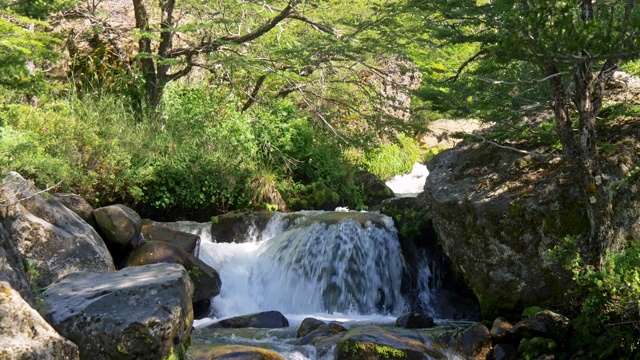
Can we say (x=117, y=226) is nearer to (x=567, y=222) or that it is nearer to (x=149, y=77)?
(x=567, y=222)

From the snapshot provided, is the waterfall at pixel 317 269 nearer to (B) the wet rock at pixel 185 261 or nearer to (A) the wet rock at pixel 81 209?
(B) the wet rock at pixel 185 261

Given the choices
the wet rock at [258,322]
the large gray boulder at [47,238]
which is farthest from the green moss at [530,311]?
the large gray boulder at [47,238]

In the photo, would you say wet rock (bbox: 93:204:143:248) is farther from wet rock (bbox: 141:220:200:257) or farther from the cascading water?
the cascading water

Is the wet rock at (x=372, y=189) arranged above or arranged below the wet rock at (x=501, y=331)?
above

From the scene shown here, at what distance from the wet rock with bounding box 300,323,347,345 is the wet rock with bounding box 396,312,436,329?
941 mm

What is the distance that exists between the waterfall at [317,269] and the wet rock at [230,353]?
11.1 ft

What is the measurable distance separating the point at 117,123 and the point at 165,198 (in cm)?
182

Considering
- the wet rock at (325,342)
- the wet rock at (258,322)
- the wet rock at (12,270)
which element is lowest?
the wet rock at (258,322)

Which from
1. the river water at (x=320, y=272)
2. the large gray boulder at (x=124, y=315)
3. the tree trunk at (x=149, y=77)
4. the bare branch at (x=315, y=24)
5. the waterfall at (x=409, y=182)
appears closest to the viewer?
the large gray boulder at (x=124, y=315)

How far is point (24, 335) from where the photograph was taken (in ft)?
13.6

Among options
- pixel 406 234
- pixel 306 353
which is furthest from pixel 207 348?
pixel 406 234

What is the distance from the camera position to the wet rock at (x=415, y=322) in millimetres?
8516

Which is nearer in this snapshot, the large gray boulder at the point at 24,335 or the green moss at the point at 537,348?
the large gray boulder at the point at 24,335

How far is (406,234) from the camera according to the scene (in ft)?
35.6
